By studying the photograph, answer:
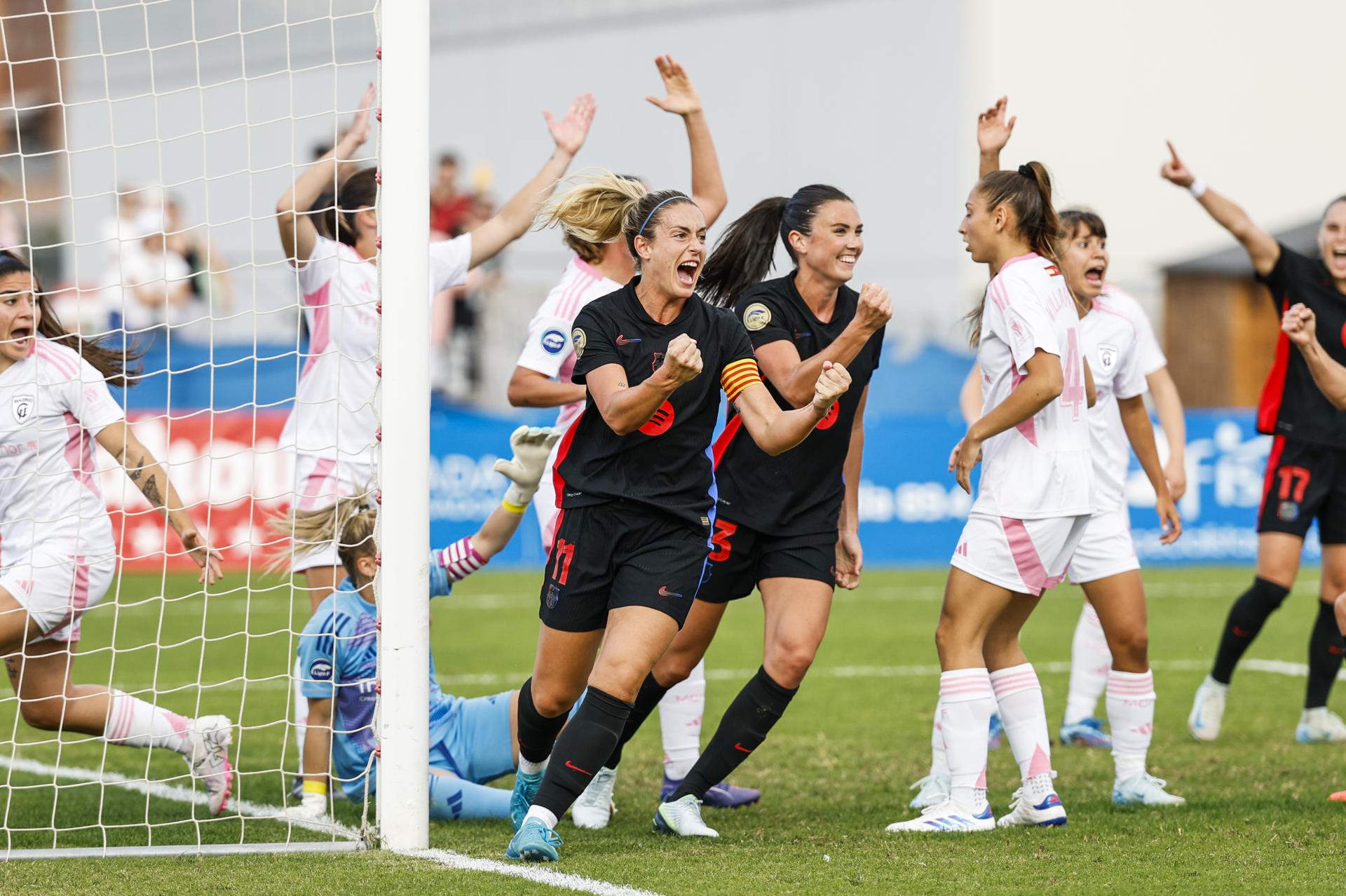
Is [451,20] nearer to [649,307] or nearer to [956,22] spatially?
[956,22]

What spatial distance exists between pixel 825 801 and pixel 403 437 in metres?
2.36

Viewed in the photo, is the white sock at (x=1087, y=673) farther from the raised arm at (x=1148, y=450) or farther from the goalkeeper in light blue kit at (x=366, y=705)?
the goalkeeper in light blue kit at (x=366, y=705)

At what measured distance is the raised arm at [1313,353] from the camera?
5.58 metres

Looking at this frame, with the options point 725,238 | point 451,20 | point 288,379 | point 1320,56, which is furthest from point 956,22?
point 725,238

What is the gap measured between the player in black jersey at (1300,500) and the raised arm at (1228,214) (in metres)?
0.16

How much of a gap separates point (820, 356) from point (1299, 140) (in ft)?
72.6

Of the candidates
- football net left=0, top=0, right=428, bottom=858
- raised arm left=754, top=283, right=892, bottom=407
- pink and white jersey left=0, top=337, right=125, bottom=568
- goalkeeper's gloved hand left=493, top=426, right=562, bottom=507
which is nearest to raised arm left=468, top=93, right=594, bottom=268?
football net left=0, top=0, right=428, bottom=858

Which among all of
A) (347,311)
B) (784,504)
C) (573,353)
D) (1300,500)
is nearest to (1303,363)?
(1300,500)

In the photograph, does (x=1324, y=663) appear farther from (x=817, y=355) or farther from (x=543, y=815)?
(x=543, y=815)

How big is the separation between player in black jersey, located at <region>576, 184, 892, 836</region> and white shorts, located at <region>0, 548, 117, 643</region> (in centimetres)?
200

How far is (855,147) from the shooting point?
25.9 m

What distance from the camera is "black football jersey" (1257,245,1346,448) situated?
7008 millimetres

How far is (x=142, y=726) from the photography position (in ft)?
18.5

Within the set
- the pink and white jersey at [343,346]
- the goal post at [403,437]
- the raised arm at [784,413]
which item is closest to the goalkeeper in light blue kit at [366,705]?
the pink and white jersey at [343,346]
